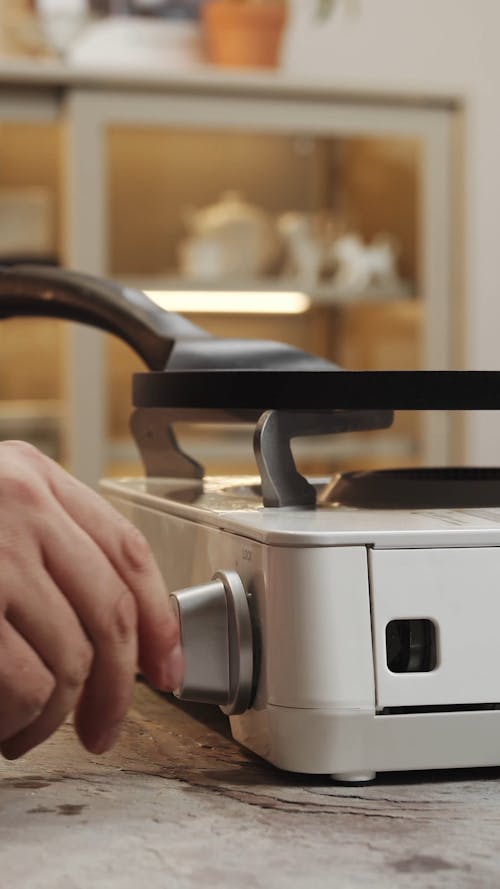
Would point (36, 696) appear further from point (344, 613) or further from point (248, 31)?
point (248, 31)

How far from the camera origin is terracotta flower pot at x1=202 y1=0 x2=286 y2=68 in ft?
9.14

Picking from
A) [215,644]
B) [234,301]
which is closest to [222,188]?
[234,301]

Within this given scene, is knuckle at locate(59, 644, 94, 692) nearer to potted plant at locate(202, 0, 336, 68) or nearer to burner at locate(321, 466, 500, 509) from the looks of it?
burner at locate(321, 466, 500, 509)

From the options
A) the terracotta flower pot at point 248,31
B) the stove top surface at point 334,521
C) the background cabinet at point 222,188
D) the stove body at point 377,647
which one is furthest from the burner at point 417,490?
the terracotta flower pot at point 248,31

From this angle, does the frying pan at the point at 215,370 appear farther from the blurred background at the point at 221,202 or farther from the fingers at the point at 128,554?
the blurred background at the point at 221,202

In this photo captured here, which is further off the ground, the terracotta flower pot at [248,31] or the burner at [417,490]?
the terracotta flower pot at [248,31]

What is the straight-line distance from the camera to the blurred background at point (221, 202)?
8.70 ft

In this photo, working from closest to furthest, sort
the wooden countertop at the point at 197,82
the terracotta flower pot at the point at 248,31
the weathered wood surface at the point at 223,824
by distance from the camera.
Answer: the weathered wood surface at the point at 223,824 < the wooden countertop at the point at 197,82 < the terracotta flower pot at the point at 248,31

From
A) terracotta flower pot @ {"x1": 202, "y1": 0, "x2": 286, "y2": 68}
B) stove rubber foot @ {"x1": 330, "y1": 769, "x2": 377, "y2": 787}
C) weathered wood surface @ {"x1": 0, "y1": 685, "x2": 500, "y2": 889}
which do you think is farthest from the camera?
terracotta flower pot @ {"x1": 202, "y1": 0, "x2": 286, "y2": 68}

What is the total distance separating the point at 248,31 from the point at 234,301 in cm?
59

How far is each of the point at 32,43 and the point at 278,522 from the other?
249 cm

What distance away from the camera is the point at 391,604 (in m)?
0.50

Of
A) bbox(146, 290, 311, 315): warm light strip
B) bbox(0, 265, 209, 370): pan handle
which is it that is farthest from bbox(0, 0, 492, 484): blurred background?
bbox(0, 265, 209, 370): pan handle

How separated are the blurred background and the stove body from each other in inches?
80.6
